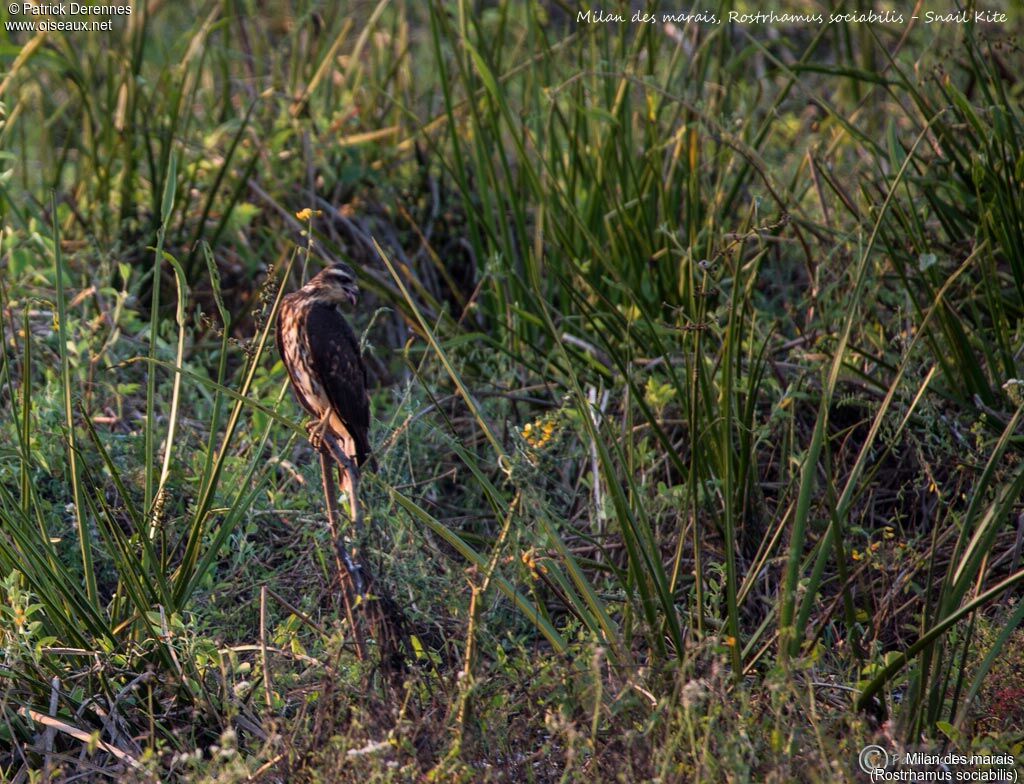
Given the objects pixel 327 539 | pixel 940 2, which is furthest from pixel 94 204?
pixel 940 2

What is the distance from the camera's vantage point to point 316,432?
2678 mm

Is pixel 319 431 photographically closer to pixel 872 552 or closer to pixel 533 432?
pixel 533 432

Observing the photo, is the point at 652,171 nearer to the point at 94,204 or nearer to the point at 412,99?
the point at 412,99

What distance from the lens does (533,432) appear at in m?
3.22

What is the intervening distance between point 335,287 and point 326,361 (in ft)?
0.92

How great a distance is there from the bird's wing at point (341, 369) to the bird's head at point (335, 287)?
0.06m

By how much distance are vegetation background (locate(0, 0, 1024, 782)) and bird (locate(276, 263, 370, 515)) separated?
0.49 feet

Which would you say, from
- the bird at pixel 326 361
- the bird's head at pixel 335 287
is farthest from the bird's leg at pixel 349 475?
the bird's head at pixel 335 287

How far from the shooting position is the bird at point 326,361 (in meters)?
3.21

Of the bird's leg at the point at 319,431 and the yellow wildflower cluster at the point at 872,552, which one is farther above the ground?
the bird's leg at the point at 319,431

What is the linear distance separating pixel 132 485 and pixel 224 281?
1.71 m

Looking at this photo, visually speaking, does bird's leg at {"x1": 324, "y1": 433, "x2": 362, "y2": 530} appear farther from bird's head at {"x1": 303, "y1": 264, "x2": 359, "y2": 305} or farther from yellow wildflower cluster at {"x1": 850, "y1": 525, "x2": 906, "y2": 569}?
yellow wildflower cluster at {"x1": 850, "y1": 525, "x2": 906, "y2": 569}

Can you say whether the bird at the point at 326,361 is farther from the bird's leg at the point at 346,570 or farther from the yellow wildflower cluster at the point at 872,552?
the yellow wildflower cluster at the point at 872,552

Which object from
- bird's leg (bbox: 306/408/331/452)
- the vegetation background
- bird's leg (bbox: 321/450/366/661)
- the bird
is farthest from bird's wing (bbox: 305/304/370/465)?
bird's leg (bbox: 321/450/366/661)
